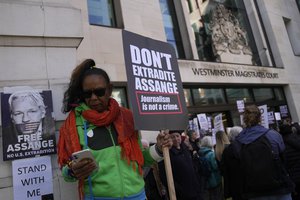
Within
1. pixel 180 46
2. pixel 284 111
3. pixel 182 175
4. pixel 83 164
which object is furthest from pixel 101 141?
pixel 284 111

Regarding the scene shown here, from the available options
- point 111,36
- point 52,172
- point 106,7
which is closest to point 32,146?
point 52,172

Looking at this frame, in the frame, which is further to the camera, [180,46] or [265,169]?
[180,46]

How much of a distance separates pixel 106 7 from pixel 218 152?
6.23 meters

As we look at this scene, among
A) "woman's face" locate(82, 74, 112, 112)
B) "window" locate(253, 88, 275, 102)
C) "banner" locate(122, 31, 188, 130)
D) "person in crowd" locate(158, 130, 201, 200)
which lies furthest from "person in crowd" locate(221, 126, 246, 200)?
"window" locate(253, 88, 275, 102)

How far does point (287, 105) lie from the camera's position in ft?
49.3

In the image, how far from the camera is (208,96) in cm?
1199

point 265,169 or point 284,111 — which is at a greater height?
point 284,111

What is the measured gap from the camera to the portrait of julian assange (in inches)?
105

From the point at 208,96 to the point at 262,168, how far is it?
26.8ft

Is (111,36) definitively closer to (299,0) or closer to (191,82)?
(191,82)

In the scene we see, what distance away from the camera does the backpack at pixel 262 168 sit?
12.7 ft

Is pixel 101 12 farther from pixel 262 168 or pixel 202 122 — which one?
pixel 262 168

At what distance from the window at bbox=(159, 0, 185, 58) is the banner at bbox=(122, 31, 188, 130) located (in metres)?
8.52

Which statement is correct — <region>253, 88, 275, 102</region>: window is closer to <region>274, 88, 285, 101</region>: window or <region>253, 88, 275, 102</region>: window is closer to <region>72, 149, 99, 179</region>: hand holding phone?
<region>274, 88, 285, 101</region>: window
